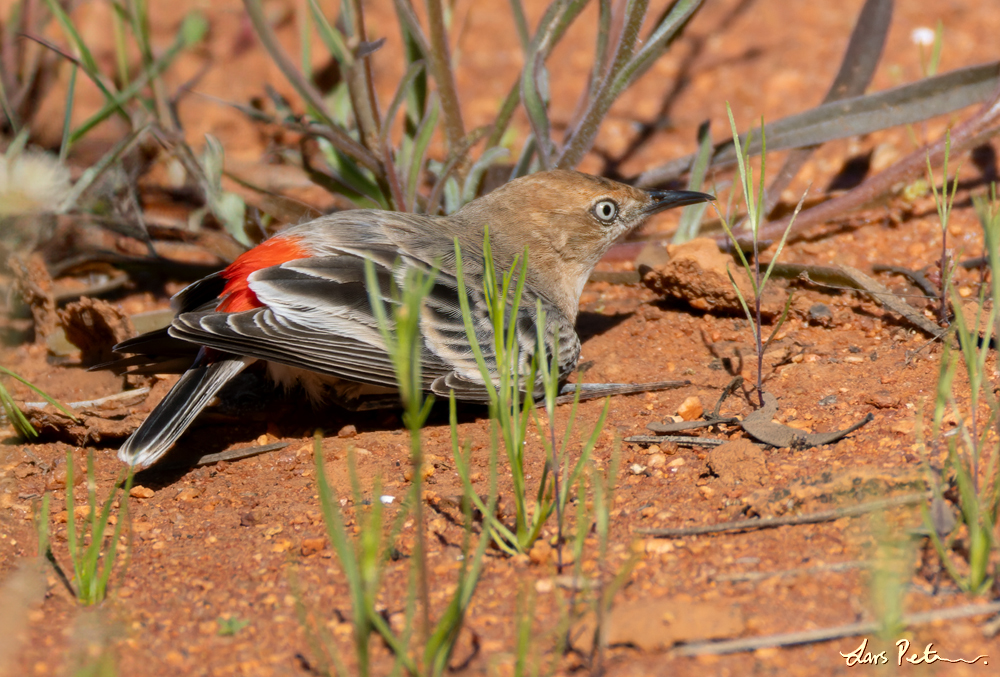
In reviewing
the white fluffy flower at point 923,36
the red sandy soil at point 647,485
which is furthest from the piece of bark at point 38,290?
the white fluffy flower at point 923,36

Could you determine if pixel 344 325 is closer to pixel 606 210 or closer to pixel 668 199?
pixel 606 210

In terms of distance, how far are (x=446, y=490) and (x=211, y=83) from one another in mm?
4978

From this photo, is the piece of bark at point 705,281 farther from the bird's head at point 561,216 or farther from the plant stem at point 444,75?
the plant stem at point 444,75

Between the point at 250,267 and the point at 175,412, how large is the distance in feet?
2.49

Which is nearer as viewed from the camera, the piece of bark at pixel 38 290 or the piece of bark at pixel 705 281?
the piece of bark at pixel 705 281

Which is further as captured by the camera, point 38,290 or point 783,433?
point 38,290

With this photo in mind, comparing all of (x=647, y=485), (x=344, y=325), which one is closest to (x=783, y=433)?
(x=647, y=485)

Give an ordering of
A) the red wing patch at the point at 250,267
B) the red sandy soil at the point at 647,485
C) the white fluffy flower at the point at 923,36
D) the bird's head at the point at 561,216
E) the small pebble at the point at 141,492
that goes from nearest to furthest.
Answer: the red sandy soil at the point at 647,485 < the small pebble at the point at 141,492 < the red wing patch at the point at 250,267 < the bird's head at the point at 561,216 < the white fluffy flower at the point at 923,36

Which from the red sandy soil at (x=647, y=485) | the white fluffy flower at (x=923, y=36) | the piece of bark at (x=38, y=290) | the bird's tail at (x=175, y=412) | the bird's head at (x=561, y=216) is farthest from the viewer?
the white fluffy flower at (x=923, y=36)

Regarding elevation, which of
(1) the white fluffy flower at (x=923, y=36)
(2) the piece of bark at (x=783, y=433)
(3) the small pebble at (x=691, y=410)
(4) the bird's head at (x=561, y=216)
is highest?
(1) the white fluffy flower at (x=923, y=36)

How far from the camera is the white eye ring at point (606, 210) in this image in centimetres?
470

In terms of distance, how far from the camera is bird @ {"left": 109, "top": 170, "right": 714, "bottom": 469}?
12.2 feet

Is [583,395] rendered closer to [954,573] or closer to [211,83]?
[954,573]

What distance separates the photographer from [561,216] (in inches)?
184
